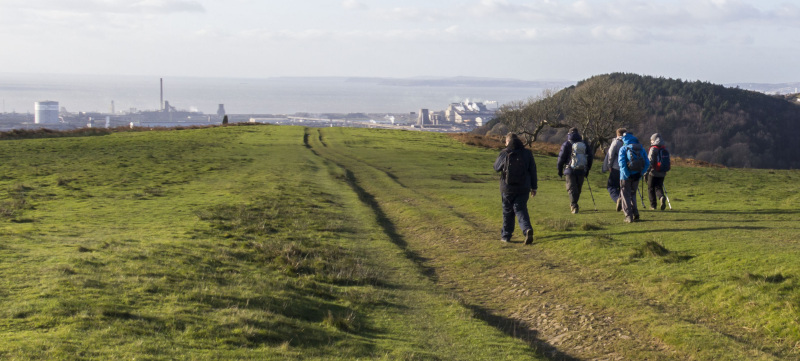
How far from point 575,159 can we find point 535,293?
27.0ft

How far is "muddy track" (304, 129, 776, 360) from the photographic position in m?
9.52

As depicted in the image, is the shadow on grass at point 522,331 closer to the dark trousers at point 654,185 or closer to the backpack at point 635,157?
the backpack at point 635,157

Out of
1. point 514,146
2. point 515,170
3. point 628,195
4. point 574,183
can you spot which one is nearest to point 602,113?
point 574,183

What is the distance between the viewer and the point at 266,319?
Result: 955cm

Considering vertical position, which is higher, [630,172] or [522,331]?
[630,172]

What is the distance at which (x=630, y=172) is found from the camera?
1777 cm

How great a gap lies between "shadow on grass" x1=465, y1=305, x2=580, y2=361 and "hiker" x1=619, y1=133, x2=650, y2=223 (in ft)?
25.6

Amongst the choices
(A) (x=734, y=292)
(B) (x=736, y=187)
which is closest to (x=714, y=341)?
(A) (x=734, y=292)

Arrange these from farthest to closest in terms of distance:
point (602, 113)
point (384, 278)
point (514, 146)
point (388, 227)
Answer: point (602, 113), point (388, 227), point (514, 146), point (384, 278)

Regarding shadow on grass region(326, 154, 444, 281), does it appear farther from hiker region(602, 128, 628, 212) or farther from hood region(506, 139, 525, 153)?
hiker region(602, 128, 628, 212)

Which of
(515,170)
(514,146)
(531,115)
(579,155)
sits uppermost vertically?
(531,115)

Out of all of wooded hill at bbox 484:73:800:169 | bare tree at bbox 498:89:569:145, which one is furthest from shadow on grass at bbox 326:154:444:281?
wooded hill at bbox 484:73:800:169

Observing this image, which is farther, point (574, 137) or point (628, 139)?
point (574, 137)

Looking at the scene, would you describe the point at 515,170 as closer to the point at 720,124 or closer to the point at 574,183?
the point at 574,183
